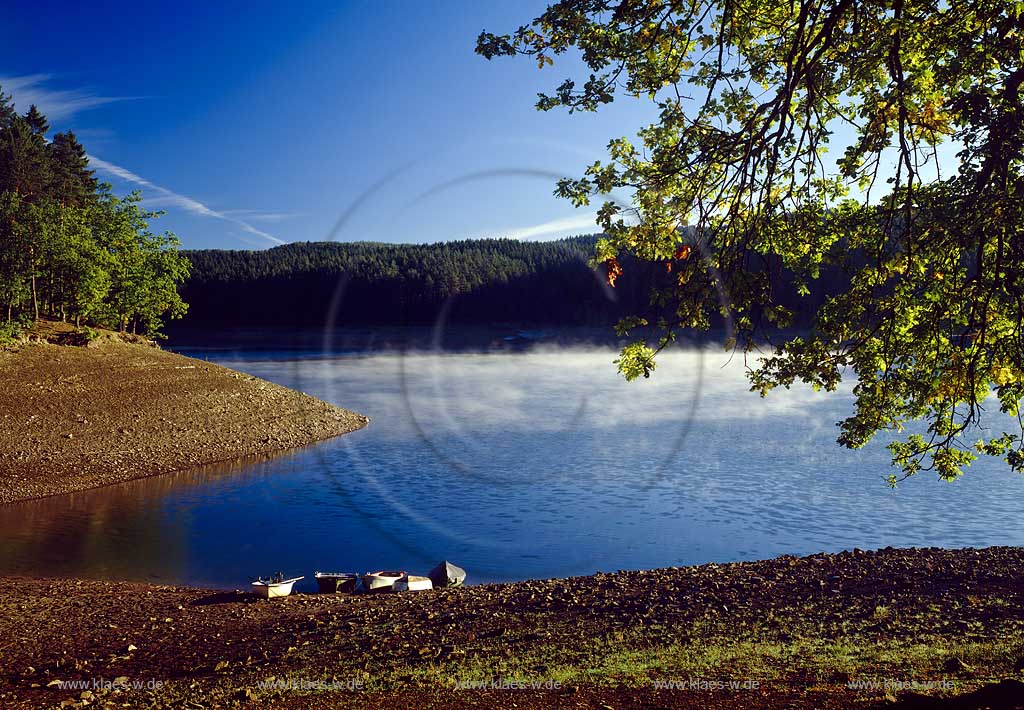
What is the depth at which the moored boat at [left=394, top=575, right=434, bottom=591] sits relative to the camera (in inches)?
611

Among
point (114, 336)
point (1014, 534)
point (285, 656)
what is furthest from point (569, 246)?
point (285, 656)

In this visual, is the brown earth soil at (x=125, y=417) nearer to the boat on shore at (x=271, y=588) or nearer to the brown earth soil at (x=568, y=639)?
the brown earth soil at (x=568, y=639)

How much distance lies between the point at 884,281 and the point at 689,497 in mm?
17229

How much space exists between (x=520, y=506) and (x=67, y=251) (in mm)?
37421

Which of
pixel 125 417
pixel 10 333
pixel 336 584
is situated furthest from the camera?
pixel 10 333

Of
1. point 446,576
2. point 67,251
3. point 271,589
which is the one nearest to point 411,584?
point 446,576

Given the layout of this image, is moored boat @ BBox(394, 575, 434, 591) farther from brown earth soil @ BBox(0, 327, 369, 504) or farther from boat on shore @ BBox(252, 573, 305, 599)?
brown earth soil @ BBox(0, 327, 369, 504)

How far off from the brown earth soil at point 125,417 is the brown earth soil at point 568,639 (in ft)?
40.4

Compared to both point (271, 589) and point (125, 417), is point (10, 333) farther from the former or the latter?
point (271, 589)

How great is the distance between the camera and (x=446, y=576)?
16.0 meters

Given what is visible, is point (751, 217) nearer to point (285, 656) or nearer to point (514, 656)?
point (514, 656)

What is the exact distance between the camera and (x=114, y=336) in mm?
48938

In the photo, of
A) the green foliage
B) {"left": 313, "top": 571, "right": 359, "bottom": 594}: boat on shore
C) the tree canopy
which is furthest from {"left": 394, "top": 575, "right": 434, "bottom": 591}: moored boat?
the green foliage

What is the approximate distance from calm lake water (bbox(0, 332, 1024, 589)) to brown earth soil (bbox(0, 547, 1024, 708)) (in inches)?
121
